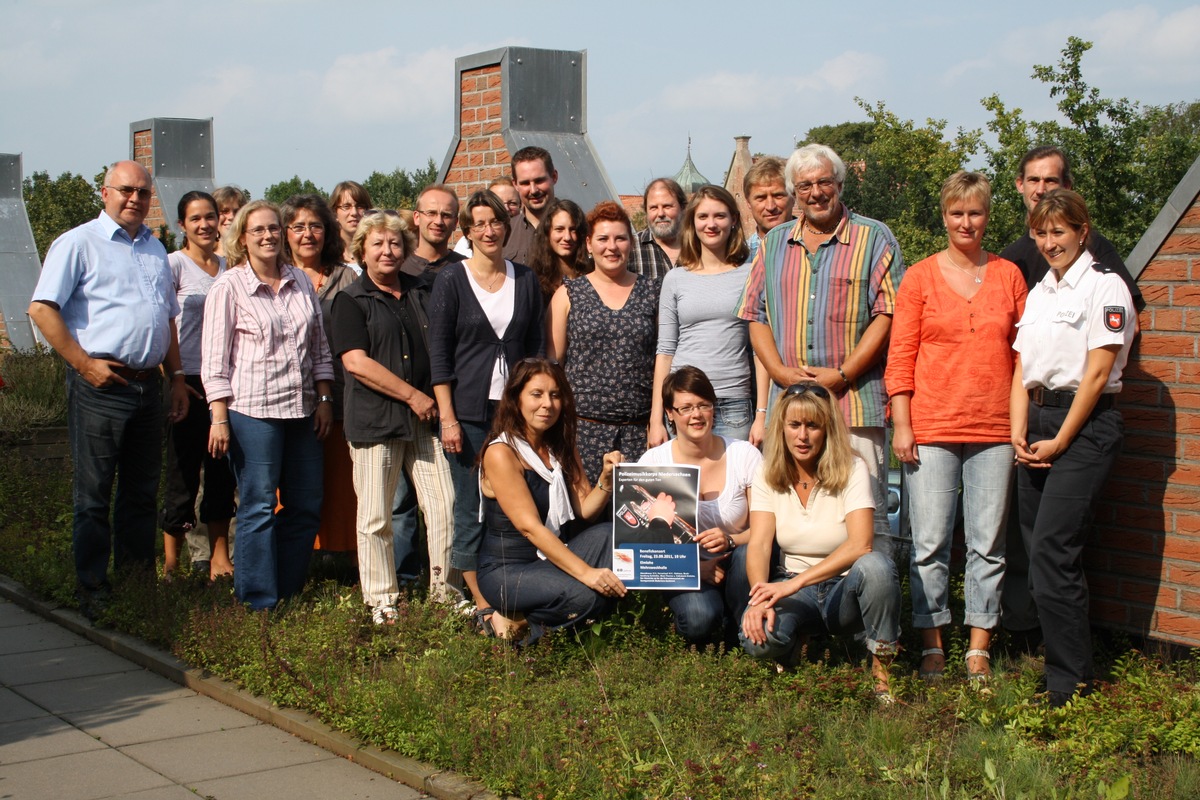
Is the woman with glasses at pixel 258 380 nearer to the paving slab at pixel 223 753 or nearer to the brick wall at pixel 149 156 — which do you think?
the paving slab at pixel 223 753

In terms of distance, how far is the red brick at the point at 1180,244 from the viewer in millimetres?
5414

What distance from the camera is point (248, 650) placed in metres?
5.89

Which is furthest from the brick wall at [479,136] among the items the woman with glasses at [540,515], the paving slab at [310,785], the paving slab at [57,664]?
the paving slab at [310,785]

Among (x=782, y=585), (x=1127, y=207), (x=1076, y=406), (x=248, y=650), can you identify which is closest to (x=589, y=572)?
(x=782, y=585)

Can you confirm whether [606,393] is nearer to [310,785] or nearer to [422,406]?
[422,406]

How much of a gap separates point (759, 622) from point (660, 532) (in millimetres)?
672

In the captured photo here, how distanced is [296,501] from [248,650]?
3.32 ft

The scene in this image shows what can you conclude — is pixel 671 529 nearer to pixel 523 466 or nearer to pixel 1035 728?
pixel 523 466

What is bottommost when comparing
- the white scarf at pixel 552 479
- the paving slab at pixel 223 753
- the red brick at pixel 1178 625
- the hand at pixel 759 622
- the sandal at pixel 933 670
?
the paving slab at pixel 223 753

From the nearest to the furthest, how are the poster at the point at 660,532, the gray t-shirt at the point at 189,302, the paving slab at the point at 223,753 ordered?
1. the paving slab at the point at 223,753
2. the poster at the point at 660,532
3. the gray t-shirt at the point at 189,302

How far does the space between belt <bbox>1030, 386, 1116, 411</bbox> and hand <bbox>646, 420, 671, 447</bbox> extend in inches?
72.8

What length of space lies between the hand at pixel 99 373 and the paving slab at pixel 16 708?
163 cm

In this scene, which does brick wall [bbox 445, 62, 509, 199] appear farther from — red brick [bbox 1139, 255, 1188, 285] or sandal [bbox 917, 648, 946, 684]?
sandal [bbox 917, 648, 946, 684]

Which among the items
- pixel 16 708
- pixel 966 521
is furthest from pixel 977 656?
pixel 16 708
